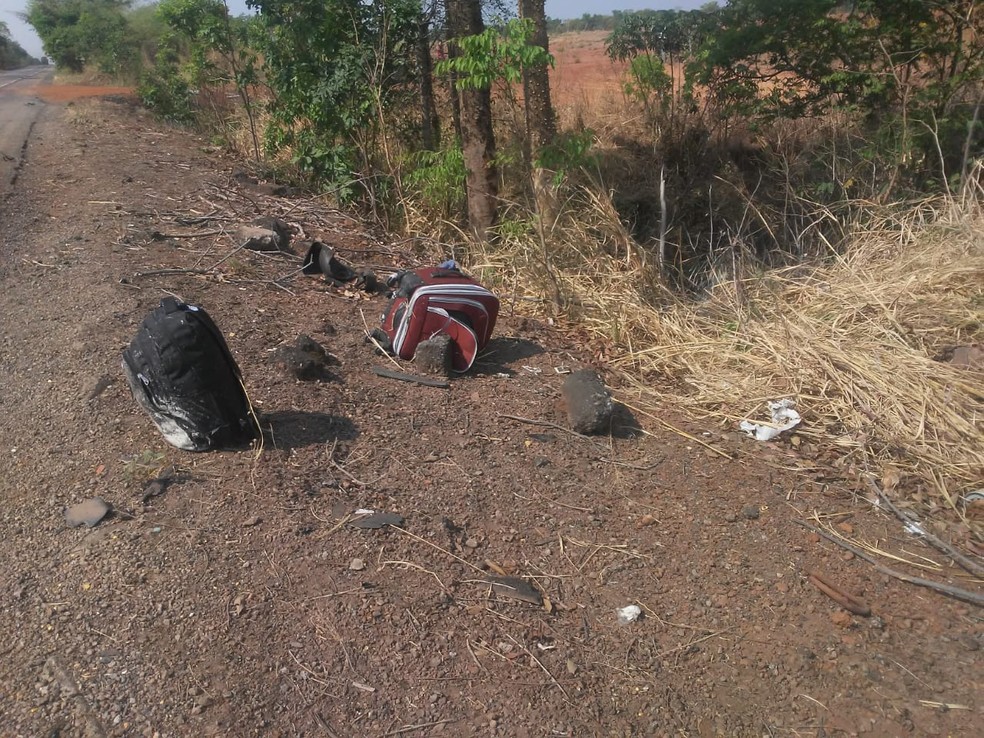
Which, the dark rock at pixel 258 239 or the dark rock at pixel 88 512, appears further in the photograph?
the dark rock at pixel 258 239

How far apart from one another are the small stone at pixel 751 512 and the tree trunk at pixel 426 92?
16.6 ft

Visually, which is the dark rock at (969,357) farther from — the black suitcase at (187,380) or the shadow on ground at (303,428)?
the black suitcase at (187,380)

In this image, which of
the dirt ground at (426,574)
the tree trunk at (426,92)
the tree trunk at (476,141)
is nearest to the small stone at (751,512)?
the dirt ground at (426,574)

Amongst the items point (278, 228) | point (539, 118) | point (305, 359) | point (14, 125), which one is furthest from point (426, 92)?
point (14, 125)

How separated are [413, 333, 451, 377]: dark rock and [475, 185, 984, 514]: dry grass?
3.31 ft

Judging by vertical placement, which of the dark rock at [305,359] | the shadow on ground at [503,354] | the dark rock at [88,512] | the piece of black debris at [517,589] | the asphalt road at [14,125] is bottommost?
the piece of black debris at [517,589]

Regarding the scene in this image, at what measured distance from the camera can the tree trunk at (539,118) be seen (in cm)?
522

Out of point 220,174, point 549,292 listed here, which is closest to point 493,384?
point 549,292

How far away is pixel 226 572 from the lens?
245cm

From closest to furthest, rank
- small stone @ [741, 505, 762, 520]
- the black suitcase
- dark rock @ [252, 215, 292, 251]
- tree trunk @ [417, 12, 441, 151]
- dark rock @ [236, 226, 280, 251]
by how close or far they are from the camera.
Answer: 1. the black suitcase
2. small stone @ [741, 505, 762, 520]
3. dark rock @ [236, 226, 280, 251]
4. dark rock @ [252, 215, 292, 251]
5. tree trunk @ [417, 12, 441, 151]

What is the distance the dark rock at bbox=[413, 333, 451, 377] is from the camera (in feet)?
12.6

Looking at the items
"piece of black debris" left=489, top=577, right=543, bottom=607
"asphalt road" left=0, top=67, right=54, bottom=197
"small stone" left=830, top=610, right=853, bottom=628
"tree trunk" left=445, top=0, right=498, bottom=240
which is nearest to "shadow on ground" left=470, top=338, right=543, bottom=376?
"piece of black debris" left=489, top=577, right=543, bottom=607

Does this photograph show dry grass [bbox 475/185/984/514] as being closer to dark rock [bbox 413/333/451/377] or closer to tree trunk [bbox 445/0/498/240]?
tree trunk [bbox 445/0/498/240]

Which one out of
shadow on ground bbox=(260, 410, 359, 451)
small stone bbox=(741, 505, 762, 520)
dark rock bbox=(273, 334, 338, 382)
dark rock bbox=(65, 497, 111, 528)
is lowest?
small stone bbox=(741, 505, 762, 520)
